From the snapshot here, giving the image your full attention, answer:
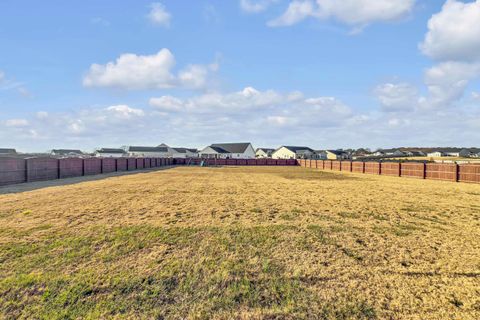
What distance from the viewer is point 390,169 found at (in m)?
26.8

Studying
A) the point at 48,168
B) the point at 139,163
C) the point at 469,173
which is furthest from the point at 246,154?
the point at 469,173

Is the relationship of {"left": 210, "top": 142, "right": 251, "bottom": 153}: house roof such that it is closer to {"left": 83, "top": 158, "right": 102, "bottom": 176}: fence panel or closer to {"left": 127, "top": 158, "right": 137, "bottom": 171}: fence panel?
{"left": 127, "top": 158, "right": 137, "bottom": 171}: fence panel

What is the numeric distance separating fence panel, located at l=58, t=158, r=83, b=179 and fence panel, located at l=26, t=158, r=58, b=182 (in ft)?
1.91

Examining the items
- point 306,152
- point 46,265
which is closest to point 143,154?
point 306,152

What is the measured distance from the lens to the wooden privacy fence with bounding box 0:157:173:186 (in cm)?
1684

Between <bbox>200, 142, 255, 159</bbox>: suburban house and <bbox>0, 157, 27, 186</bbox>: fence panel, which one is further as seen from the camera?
<bbox>200, 142, 255, 159</bbox>: suburban house

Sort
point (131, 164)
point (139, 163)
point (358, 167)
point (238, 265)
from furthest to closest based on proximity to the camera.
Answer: point (139, 163)
point (131, 164)
point (358, 167)
point (238, 265)

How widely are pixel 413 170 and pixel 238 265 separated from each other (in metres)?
25.2

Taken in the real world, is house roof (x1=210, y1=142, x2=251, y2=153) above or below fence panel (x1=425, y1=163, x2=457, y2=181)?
above

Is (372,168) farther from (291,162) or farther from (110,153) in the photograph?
(110,153)

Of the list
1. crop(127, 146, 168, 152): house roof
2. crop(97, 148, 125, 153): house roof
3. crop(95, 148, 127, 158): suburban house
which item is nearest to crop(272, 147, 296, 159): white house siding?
crop(127, 146, 168, 152): house roof

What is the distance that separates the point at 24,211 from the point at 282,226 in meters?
8.25

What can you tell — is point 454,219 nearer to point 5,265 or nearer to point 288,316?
point 288,316

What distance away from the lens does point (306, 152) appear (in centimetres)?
8775
